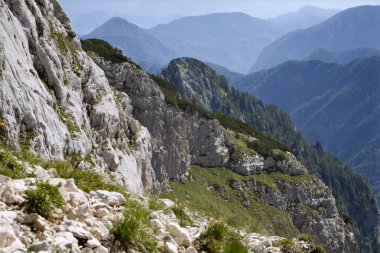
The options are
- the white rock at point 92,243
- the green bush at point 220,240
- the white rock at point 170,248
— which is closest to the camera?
the white rock at point 92,243

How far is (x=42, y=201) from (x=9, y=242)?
7.02ft

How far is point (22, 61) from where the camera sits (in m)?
38.2

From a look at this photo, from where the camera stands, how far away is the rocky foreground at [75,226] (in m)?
7.90

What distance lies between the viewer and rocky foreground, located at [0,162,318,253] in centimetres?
790

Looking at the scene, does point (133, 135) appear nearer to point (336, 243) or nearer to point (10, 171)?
point (10, 171)

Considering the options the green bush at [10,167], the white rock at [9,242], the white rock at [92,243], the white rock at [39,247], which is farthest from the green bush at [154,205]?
the white rock at [9,242]

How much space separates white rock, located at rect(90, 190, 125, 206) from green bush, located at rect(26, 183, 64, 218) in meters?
1.89

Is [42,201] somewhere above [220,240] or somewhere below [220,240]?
below

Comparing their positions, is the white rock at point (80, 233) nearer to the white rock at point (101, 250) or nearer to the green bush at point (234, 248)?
the white rock at point (101, 250)

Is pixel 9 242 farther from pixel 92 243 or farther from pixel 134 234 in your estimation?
pixel 134 234

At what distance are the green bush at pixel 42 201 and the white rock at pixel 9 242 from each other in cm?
165

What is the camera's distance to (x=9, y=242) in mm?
7352

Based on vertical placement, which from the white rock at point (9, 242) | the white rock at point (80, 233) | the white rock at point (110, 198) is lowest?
the white rock at point (9, 242)

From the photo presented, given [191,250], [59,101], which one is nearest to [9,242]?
[191,250]
